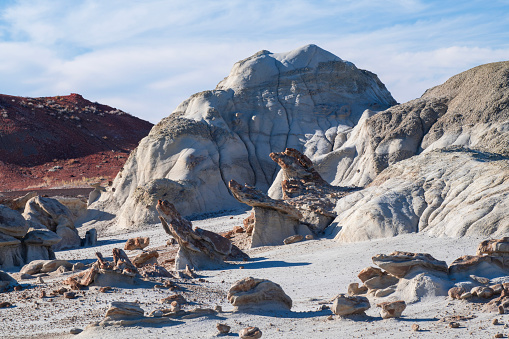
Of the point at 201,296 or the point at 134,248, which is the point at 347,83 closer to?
the point at 134,248

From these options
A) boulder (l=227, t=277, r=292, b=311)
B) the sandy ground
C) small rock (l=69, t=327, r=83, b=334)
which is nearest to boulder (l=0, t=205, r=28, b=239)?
the sandy ground

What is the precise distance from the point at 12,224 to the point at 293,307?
441 inches

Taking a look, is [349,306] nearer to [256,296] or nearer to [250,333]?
[256,296]

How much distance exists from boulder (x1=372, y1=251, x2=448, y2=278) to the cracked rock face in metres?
19.3

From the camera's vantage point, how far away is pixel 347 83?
4069 centimetres

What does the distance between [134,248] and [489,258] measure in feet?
43.9

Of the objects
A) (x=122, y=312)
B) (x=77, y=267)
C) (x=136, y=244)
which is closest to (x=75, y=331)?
(x=122, y=312)

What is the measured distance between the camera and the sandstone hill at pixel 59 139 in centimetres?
7012

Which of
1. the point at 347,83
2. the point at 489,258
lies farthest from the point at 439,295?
the point at 347,83

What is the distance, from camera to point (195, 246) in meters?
19.2

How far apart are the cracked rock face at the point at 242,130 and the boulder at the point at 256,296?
19.2 meters

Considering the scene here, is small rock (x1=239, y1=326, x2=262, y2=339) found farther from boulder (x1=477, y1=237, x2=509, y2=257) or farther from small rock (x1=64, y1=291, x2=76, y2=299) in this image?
boulder (x1=477, y1=237, x2=509, y2=257)

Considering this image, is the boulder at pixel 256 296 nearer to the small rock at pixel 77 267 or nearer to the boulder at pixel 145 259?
the boulder at pixel 145 259

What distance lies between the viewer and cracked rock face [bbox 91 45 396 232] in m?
33.2
